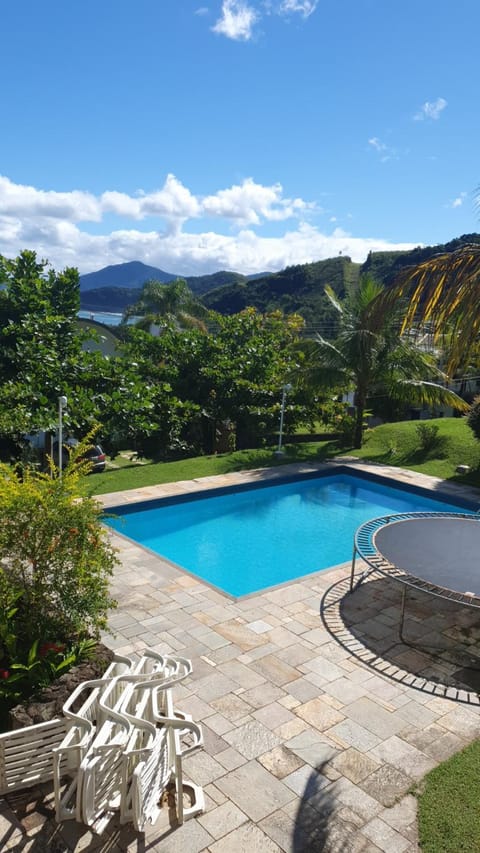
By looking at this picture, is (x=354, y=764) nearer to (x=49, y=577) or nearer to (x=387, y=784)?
(x=387, y=784)

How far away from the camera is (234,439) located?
64.1ft

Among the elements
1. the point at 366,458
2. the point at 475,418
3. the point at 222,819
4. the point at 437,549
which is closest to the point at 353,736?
the point at 222,819

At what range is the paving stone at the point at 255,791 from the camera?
14.5ft

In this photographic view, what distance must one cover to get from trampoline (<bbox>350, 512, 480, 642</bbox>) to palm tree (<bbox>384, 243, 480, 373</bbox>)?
107 inches

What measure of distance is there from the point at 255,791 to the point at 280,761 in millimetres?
425

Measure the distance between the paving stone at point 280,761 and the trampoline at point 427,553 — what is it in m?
2.64

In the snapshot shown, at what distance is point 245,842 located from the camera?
4.13m

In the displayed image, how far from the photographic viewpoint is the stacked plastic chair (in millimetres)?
3961

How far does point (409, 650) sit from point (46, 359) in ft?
40.5

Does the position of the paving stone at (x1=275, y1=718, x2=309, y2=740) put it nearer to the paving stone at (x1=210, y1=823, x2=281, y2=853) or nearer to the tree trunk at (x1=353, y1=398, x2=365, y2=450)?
the paving stone at (x1=210, y1=823, x2=281, y2=853)

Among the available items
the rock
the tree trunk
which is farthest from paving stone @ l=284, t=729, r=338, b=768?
the tree trunk

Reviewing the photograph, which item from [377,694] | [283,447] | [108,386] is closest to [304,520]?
[283,447]

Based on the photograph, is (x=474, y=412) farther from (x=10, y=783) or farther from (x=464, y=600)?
(x=10, y=783)

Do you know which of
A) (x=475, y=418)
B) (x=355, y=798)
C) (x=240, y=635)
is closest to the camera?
(x=355, y=798)
